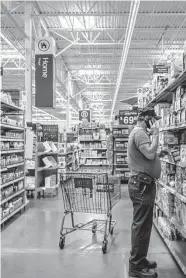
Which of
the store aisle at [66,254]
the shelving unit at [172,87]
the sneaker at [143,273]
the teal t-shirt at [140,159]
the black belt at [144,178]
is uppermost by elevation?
the shelving unit at [172,87]

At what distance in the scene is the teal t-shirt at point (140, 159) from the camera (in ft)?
11.2

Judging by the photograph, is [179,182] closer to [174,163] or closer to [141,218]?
[174,163]

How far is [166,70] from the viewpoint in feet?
16.9

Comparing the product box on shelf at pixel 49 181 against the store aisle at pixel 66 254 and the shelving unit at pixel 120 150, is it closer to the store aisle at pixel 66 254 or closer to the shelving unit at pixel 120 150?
the store aisle at pixel 66 254

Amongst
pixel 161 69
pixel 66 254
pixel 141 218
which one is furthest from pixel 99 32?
pixel 141 218

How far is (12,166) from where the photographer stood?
6211mm

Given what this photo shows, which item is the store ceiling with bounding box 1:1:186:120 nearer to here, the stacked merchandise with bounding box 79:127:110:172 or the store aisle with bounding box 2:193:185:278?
the stacked merchandise with bounding box 79:127:110:172

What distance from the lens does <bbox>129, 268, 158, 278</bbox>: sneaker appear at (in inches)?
134

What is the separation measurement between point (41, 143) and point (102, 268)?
5.94 meters

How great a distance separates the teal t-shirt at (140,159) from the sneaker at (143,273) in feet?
3.60

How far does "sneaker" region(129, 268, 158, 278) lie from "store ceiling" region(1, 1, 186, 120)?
8.35m

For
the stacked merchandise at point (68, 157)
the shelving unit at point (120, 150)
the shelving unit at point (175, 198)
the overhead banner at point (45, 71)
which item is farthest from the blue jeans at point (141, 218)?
the shelving unit at point (120, 150)

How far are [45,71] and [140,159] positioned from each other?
758cm

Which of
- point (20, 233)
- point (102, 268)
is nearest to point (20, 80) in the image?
point (20, 233)
